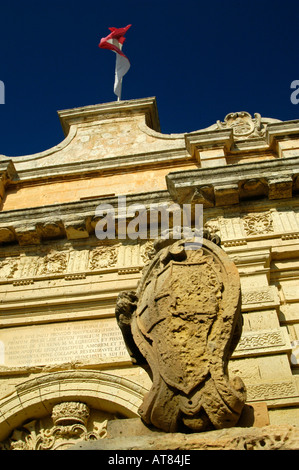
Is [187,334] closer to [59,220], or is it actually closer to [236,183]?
[236,183]

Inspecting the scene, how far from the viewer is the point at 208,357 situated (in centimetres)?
292

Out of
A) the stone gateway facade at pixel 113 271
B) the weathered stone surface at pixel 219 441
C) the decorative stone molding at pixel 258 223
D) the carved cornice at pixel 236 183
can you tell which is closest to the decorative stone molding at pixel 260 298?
the stone gateway facade at pixel 113 271

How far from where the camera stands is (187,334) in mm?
3025

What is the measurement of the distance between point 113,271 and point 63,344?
4.75 feet

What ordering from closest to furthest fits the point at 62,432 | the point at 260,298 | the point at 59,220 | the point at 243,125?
the point at 62,432, the point at 260,298, the point at 59,220, the point at 243,125

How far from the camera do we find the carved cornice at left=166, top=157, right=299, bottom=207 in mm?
7941

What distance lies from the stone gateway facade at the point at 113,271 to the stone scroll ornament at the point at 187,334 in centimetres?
9

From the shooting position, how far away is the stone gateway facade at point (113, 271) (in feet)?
20.2

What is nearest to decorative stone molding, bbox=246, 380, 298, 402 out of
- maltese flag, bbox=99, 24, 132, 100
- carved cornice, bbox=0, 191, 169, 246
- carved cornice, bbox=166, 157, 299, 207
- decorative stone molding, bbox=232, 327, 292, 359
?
decorative stone molding, bbox=232, 327, 292, 359

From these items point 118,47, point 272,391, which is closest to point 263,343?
point 272,391

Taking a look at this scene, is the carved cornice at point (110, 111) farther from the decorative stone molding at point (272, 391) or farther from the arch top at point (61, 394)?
the decorative stone molding at point (272, 391)

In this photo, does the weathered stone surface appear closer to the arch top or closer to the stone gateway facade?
the stone gateway facade
